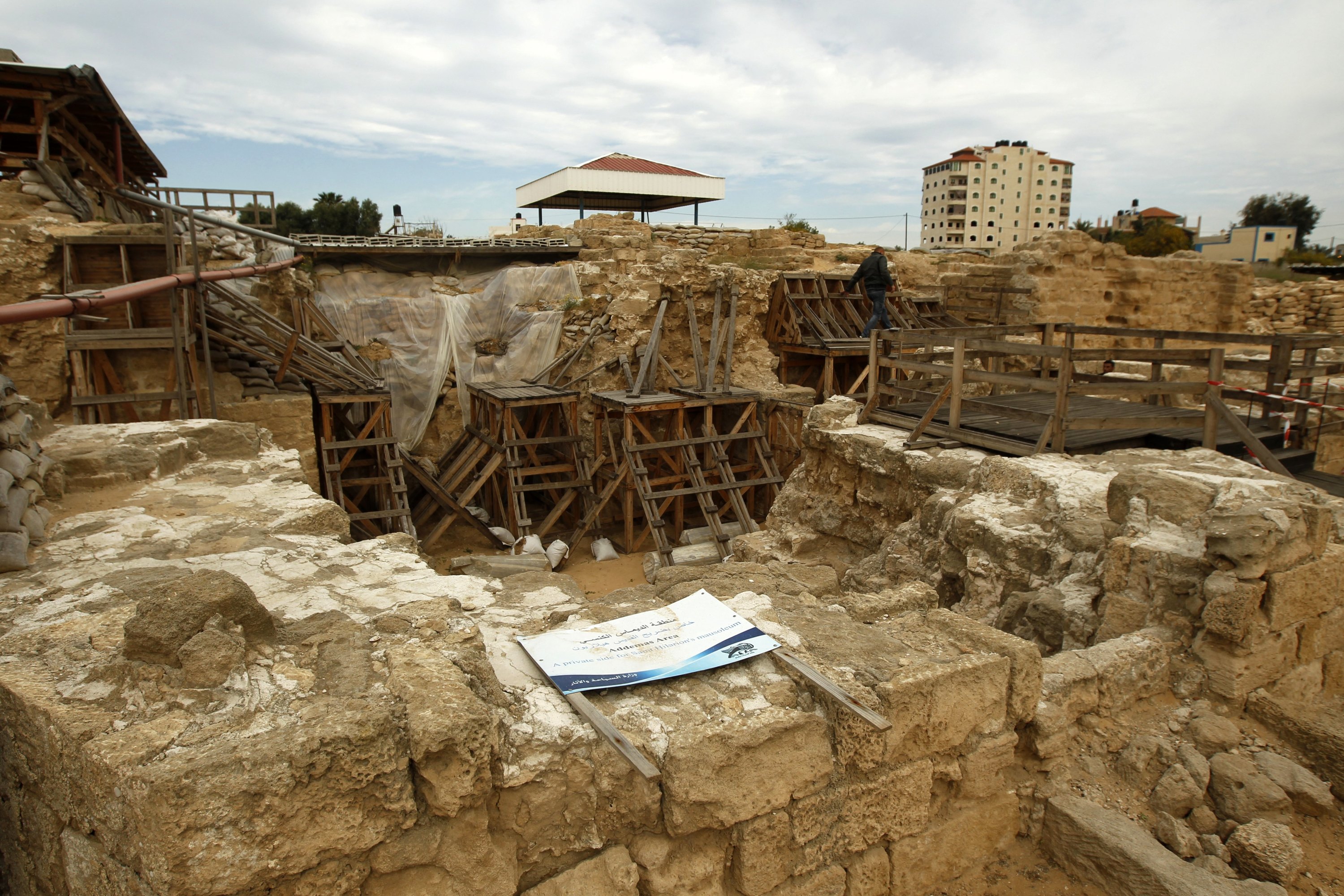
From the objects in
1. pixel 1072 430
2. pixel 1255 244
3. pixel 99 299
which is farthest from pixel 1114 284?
pixel 1255 244

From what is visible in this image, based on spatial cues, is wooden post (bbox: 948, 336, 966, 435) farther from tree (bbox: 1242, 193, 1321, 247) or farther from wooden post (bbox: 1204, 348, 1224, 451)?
tree (bbox: 1242, 193, 1321, 247)

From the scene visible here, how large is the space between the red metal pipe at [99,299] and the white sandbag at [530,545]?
4.51 m

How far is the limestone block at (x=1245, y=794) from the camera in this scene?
9.23 feet

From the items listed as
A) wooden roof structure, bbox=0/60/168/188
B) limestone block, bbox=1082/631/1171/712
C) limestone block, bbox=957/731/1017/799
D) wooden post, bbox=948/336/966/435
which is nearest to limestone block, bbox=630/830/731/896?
limestone block, bbox=957/731/1017/799

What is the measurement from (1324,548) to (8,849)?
190 inches

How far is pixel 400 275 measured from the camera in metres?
15.7

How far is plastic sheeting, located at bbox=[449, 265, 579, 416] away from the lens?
510 inches

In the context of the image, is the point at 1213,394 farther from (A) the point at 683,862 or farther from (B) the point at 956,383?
(A) the point at 683,862

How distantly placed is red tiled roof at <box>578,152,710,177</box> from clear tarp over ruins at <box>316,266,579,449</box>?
40.2 ft

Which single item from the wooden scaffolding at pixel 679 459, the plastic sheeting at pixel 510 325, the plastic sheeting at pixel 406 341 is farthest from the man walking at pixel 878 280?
the plastic sheeting at pixel 406 341

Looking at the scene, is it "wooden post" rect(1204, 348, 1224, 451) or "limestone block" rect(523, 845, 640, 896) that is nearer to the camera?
"limestone block" rect(523, 845, 640, 896)

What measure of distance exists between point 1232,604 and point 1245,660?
25 centimetres

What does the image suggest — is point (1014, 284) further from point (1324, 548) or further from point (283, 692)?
point (283, 692)

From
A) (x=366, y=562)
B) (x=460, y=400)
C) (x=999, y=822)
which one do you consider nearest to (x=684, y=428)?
(x=460, y=400)
